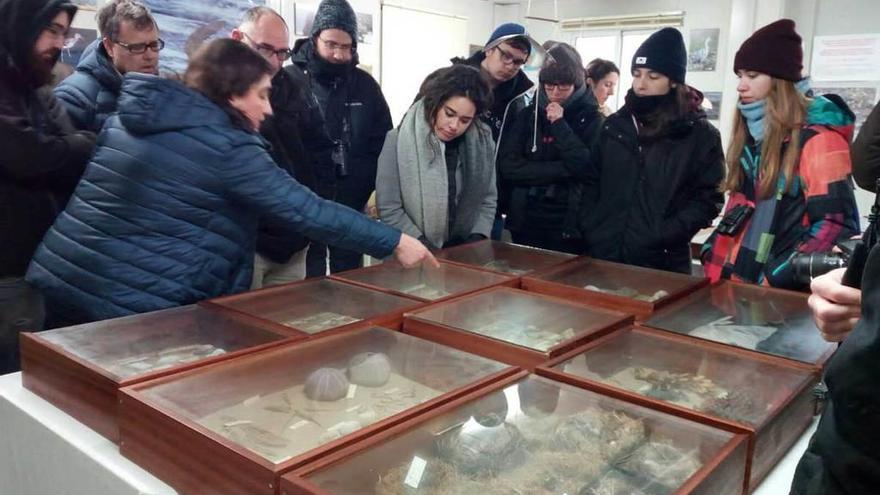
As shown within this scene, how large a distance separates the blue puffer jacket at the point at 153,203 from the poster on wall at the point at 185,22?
2999mm

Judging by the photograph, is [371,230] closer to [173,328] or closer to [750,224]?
[173,328]

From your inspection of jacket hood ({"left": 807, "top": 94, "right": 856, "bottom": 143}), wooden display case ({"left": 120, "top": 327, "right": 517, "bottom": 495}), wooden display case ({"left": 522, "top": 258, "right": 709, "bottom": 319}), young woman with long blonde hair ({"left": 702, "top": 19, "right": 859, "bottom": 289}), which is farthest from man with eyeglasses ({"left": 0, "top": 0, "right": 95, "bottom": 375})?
jacket hood ({"left": 807, "top": 94, "right": 856, "bottom": 143})

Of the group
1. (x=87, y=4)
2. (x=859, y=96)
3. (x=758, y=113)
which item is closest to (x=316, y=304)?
(x=758, y=113)

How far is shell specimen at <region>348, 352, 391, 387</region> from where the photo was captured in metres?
1.56

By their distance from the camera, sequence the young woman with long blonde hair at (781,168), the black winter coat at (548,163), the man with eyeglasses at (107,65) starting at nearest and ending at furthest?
the young woman with long blonde hair at (781,168) < the man with eyeglasses at (107,65) < the black winter coat at (548,163)

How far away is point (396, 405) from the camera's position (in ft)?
4.61

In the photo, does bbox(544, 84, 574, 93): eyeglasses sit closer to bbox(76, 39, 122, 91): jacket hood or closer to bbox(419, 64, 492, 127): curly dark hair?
bbox(419, 64, 492, 127): curly dark hair

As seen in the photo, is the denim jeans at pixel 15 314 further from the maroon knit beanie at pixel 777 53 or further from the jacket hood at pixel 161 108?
the maroon knit beanie at pixel 777 53

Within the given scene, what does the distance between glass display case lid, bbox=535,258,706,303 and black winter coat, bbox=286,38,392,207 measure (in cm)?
105

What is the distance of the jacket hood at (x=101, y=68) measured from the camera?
2.35m

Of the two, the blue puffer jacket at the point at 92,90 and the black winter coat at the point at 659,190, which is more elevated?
the blue puffer jacket at the point at 92,90

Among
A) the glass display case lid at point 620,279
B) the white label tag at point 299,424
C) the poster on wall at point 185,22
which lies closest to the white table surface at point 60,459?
the white label tag at point 299,424

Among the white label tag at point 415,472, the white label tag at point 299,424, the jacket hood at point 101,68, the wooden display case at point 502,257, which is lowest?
the white label tag at point 299,424

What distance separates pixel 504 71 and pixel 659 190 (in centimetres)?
86
